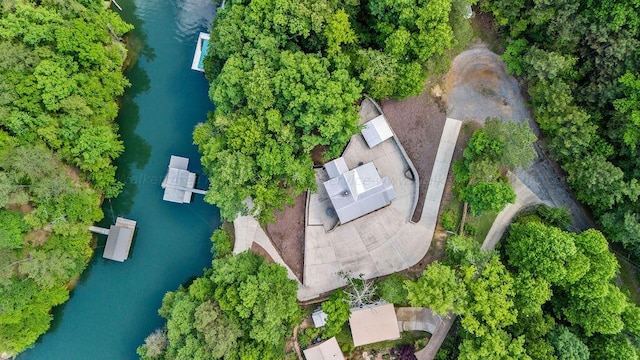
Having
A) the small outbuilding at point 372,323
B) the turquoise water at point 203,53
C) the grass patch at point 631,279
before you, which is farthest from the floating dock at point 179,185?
the grass patch at point 631,279

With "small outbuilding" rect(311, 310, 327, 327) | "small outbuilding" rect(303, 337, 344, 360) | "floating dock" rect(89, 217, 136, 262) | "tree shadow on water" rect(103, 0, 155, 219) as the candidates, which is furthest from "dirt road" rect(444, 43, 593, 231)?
"floating dock" rect(89, 217, 136, 262)

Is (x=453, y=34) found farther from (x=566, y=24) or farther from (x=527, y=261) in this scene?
(x=527, y=261)

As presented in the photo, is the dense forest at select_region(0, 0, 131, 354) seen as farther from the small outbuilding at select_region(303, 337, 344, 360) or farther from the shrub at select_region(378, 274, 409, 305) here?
the shrub at select_region(378, 274, 409, 305)

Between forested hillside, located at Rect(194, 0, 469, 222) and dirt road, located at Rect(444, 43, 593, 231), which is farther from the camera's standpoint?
dirt road, located at Rect(444, 43, 593, 231)

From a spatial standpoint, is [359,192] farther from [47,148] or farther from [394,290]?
[47,148]

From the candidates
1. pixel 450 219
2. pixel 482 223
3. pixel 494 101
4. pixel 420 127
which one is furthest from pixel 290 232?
pixel 494 101

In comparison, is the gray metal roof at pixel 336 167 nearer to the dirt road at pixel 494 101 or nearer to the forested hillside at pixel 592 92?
the dirt road at pixel 494 101

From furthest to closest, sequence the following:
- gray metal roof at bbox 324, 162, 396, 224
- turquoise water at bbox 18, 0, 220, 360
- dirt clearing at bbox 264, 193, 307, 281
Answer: turquoise water at bbox 18, 0, 220, 360 < dirt clearing at bbox 264, 193, 307, 281 < gray metal roof at bbox 324, 162, 396, 224
